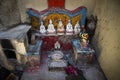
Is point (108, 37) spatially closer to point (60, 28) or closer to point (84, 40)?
point (84, 40)

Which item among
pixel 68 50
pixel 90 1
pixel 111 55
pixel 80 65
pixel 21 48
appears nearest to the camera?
pixel 111 55

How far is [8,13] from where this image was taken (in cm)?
573

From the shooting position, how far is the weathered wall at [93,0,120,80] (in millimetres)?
4570

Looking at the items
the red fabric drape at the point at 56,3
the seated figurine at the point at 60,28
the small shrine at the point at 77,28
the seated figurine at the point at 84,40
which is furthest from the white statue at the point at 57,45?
the red fabric drape at the point at 56,3

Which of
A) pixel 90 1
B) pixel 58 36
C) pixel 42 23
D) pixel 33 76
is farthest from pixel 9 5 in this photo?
pixel 90 1

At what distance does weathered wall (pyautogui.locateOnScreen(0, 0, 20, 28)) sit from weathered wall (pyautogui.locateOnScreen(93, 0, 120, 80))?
3.57 meters

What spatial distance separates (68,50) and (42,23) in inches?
71.6

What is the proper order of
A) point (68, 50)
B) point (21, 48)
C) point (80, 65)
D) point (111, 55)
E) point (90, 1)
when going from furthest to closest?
point (68, 50), point (90, 1), point (80, 65), point (21, 48), point (111, 55)

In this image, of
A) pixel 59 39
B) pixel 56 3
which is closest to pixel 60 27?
pixel 59 39

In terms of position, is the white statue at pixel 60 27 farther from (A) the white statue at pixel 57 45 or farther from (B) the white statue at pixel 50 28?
(A) the white statue at pixel 57 45

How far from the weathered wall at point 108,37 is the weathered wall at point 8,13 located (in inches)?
141

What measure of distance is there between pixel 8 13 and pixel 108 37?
4.00 metres

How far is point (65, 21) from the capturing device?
21.7 feet

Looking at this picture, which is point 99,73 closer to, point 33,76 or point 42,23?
point 33,76
